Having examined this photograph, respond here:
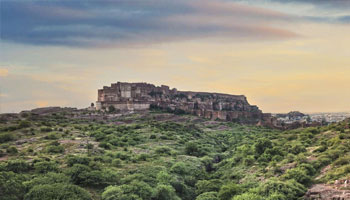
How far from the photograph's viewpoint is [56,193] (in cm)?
1645

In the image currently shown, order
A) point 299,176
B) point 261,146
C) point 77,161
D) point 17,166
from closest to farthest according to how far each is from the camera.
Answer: point 17,166 → point 299,176 → point 77,161 → point 261,146

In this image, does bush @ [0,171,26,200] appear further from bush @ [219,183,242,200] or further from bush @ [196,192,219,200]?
bush @ [219,183,242,200]

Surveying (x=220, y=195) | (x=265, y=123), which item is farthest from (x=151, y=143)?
(x=265, y=123)

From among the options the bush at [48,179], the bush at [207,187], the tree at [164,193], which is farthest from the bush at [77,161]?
the bush at [207,187]

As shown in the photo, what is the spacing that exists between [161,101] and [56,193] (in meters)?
82.7

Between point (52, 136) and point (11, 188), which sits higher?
Result: point (52, 136)

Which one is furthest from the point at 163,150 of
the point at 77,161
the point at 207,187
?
the point at 77,161

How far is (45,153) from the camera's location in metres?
28.4

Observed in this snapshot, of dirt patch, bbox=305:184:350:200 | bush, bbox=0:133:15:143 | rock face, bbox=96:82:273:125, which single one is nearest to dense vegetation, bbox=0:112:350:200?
bush, bbox=0:133:15:143

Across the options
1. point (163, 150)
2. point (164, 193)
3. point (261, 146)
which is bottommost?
point (164, 193)

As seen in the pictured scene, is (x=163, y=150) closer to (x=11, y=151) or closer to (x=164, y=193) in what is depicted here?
(x=164, y=193)

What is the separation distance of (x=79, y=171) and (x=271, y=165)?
1753cm

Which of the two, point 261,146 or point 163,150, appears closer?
point 261,146

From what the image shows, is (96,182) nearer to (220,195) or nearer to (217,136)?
(220,195)
